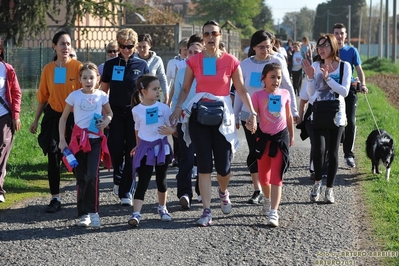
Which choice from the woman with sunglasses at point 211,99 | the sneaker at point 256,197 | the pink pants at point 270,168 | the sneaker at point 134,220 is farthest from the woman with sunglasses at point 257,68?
the sneaker at point 134,220

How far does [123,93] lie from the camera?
8562mm

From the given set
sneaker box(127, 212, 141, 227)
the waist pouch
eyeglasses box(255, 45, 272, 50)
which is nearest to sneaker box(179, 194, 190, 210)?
sneaker box(127, 212, 141, 227)

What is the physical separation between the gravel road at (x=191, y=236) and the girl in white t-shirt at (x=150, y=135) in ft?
1.46

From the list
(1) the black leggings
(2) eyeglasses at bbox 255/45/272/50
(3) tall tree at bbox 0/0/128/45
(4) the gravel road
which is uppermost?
(3) tall tree at bbox 0/0/128/45

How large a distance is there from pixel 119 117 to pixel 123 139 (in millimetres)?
263

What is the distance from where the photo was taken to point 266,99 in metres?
7.62

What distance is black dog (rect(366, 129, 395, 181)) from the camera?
10.0 metres

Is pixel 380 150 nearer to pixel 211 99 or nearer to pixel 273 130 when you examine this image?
pixel 273 130

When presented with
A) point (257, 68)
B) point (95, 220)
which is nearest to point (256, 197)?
point (257, 68)

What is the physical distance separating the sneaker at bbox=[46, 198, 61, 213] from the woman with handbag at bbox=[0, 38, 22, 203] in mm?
776

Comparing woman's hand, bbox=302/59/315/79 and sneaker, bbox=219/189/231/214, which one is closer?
sneaker, bbox=219/189/231/214

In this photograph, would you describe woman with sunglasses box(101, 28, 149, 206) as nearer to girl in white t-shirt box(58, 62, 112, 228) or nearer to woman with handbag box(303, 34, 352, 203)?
girl in white t-shirt box(58, 62, 112, 228)

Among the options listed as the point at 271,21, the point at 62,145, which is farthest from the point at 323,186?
the point at 271,21

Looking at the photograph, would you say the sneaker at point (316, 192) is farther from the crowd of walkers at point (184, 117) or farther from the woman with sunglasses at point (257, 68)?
the woman with sunglasses at point (257, 68)
